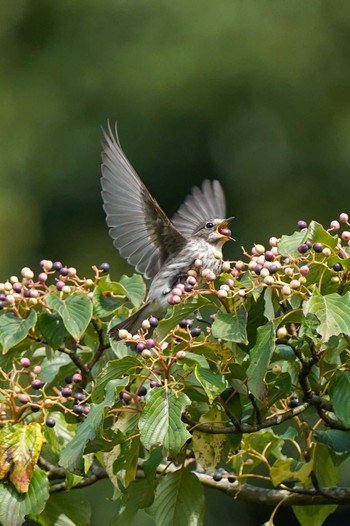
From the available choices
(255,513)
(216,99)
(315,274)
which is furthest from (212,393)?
(216,99)

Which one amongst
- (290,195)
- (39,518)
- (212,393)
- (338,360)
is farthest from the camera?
(290,195)

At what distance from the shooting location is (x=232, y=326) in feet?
8.35

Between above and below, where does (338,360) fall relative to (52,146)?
below

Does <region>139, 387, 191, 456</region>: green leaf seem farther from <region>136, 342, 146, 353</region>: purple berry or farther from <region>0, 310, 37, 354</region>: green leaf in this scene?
<region>0, 310, 37, 354</region>: green leaf

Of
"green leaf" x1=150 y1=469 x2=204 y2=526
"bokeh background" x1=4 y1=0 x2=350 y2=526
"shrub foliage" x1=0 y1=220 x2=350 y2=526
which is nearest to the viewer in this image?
"shrub foliage" x1=0 y1=220 x2=350 y2=526

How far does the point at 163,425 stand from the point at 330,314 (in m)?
0.36

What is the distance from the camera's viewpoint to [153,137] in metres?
11.2

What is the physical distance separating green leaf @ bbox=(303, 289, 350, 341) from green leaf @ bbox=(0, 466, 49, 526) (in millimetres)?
701

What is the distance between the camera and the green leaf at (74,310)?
2.96m

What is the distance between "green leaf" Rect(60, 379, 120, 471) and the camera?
2545mm

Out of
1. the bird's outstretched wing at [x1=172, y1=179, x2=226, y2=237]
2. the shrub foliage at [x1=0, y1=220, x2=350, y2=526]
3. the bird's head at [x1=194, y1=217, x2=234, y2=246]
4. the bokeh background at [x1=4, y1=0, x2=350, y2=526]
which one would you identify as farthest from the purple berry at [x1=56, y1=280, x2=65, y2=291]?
the bokeh background at [x1=4, y1=0, x2=350, y2=526]

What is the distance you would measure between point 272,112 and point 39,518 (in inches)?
370

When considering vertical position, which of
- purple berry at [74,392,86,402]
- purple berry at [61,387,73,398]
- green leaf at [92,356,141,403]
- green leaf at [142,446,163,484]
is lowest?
green leaf at [142,446,163,484]

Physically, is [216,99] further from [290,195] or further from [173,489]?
[173,489]
